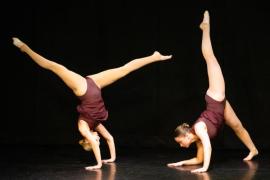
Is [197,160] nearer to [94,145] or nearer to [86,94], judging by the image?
[94,145]

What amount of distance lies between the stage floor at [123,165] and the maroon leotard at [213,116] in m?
0.37

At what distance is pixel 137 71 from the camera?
5.79 meters

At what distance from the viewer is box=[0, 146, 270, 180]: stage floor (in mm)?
4031

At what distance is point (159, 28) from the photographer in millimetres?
5699

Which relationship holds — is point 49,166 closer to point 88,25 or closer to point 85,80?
point 85,80

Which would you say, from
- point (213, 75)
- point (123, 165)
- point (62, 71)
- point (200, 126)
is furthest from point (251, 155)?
point (62, 71)

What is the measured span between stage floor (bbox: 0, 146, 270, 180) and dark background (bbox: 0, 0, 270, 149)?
36 cm

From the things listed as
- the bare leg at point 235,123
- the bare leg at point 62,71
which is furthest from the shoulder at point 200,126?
the bare leg at point 62,71

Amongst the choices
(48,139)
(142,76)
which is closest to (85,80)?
(142,76)

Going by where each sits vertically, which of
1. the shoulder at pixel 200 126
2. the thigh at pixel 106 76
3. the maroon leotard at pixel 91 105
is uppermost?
the thigh at pixel 106 76

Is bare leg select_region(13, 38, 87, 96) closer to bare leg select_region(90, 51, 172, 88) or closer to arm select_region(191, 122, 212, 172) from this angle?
bare leg select_region(90, 51, 172, 88)

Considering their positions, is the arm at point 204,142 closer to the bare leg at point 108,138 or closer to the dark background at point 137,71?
the bare leg at point 108,138

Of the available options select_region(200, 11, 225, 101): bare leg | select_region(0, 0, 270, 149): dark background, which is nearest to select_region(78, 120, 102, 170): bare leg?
select_region(200, 11, 225, 101): bare leg

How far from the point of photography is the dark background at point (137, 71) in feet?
18.1
